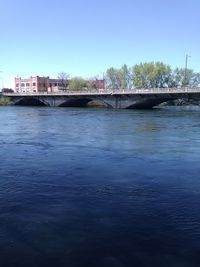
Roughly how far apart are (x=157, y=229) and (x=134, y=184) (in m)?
4.12

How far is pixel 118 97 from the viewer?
94750 millimetres

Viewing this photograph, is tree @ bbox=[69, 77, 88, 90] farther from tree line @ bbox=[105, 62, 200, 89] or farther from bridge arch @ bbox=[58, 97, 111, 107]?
bridge arch @ bbox=[58, 97, 111, 107]

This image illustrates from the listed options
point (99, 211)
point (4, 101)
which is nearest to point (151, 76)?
point (4, 101)

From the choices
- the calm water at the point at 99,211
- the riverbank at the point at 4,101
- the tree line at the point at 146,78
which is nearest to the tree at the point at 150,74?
the tree line at the point at 146,78

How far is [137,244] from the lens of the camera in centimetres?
827

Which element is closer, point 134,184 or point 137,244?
point 137,244

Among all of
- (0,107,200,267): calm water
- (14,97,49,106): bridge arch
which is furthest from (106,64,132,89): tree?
(0,107,200,267): calm water

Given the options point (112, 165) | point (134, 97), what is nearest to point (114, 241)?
point (112, 165)

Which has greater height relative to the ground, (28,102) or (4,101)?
(4,101)

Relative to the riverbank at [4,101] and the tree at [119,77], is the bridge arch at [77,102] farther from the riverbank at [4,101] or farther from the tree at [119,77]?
the tree at [119,77]

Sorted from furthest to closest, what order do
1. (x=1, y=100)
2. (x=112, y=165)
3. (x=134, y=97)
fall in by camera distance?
(x=1, y=100) → (x=134, y=97) → (x=112, y=165)

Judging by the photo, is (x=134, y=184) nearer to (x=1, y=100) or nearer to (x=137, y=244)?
(x=137, y=244)

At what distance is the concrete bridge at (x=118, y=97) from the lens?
8231 centimetres

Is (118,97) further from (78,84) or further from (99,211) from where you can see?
(99,211)
